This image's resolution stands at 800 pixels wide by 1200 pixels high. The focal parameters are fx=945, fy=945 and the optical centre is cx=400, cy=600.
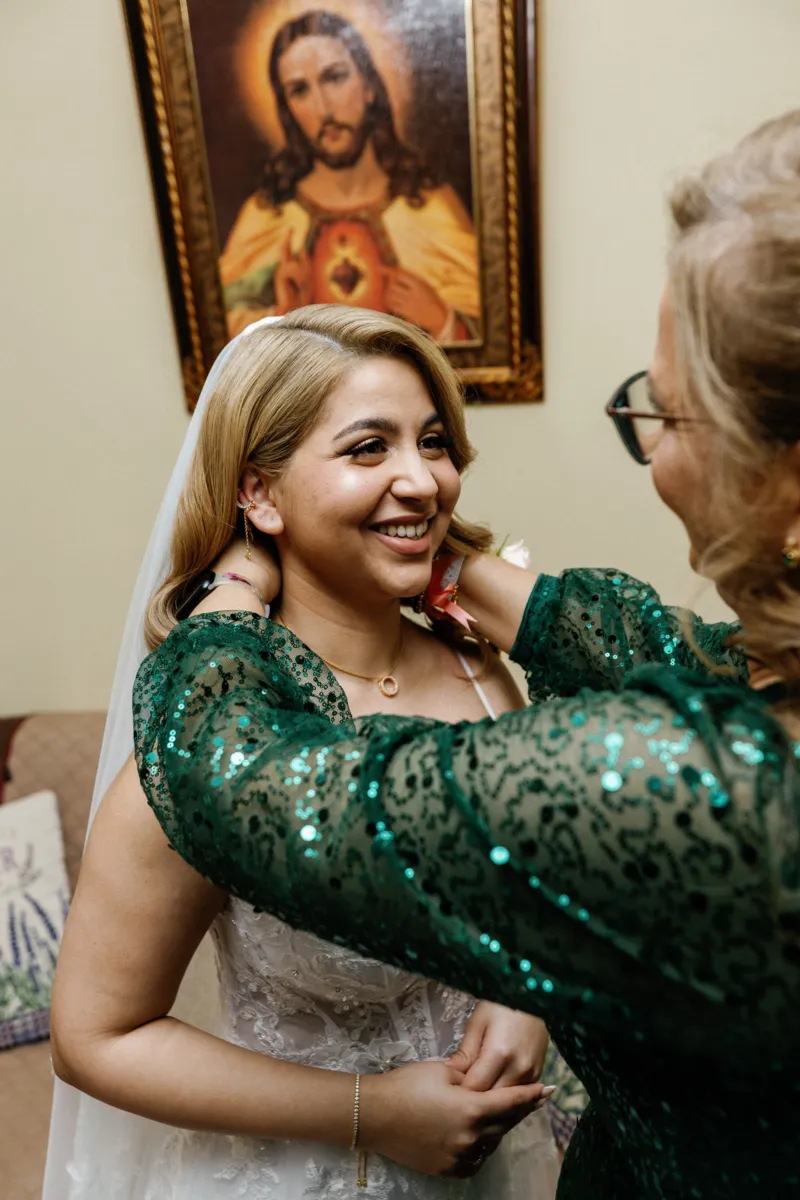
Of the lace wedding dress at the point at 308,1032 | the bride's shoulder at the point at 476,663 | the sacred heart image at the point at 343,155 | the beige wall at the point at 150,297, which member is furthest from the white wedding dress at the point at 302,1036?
the sacred heart image at the point at 343,155

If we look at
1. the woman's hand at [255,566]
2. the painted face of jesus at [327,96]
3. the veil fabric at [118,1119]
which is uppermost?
the painted face of jesus at [327,96]

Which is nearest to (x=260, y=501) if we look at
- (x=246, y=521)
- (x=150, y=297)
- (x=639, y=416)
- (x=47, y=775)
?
(x=246, y=521)

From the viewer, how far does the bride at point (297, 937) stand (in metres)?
1.18

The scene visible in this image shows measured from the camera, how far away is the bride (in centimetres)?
118

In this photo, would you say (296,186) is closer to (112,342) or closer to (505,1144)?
(112,342)

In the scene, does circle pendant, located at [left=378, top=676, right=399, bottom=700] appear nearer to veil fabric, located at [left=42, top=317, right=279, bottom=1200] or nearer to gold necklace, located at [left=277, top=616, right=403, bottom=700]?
gold necklace, located at [left=277, top=616, right=403, bottom=700]

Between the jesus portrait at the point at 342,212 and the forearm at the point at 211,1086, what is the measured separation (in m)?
1.78

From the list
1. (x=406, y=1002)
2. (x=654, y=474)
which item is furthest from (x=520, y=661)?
(x=654, y=474)

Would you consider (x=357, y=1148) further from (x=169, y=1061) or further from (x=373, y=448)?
(x=373, y=448)

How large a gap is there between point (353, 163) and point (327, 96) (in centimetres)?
16

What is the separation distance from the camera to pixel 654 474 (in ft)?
2.60

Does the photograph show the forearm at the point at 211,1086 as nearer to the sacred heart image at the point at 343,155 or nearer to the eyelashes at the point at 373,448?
the eyelashes at the point at 373,448

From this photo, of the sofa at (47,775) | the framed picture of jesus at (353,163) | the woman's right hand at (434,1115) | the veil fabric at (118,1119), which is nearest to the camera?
the woman's right hand at (434,1115)

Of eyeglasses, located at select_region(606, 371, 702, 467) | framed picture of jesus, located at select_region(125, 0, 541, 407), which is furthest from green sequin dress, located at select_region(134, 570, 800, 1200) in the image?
framed picture of jesus, located at select_region(125, 0, 541, 407)
